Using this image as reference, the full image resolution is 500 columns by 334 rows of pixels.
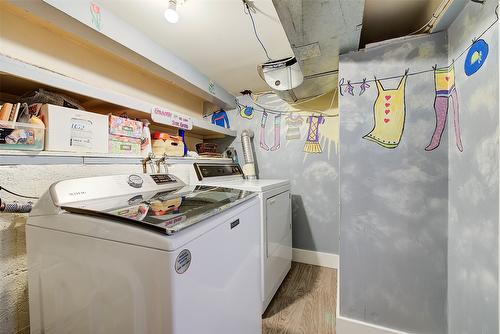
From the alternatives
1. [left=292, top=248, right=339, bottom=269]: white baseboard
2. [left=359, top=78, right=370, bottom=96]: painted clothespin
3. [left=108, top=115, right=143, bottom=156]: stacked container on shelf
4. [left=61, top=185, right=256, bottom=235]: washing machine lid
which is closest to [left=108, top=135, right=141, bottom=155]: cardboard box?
[left=108, top=115, right=143, bottom=156]: stacked container on shelf

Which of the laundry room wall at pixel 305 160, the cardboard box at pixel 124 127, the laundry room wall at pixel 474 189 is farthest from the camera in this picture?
the laundry room wall at pixel 305 160

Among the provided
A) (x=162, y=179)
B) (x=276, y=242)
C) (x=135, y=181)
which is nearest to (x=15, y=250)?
(x=135, y=181)

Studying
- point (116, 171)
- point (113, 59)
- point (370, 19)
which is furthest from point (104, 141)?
point (370, 19)

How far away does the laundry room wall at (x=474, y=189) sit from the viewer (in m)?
0.83

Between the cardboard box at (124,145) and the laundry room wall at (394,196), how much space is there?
4.99ft

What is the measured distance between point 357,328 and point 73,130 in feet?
7.14

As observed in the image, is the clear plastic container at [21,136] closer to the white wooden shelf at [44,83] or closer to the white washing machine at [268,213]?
the white wooden shelf at [44,83]

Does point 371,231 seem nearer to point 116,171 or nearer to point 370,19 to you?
point 370,19

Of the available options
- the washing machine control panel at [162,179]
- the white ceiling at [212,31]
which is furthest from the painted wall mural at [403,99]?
the washing machine control panel at [162,179]

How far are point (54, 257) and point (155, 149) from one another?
1.11 m

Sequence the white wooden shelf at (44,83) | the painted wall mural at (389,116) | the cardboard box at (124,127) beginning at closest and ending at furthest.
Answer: the white wooden shelf at (44,83), the painted wall mural at (389,116), the cardboard box at (124,127)

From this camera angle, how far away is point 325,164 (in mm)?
2434

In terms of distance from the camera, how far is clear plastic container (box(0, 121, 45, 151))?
0.91m

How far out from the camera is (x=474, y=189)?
0.96m
